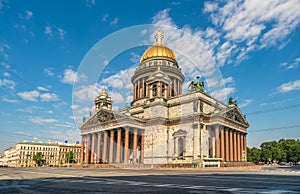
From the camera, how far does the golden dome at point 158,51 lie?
225 ft

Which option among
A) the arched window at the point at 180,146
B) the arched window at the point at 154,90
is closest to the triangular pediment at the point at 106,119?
the arched window at the point at 154,90

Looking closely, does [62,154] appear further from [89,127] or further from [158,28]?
[158,28]

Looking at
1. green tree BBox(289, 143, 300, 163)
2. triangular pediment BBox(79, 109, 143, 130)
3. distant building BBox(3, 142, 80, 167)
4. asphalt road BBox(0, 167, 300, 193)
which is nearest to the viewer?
asphalt road BBox(0, 167, 300, 193)

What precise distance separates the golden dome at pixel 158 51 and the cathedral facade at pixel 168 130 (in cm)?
779

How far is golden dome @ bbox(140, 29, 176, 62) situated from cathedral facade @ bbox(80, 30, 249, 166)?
7.79 m

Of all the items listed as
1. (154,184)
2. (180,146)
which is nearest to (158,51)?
(180,146)

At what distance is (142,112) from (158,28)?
3006cm

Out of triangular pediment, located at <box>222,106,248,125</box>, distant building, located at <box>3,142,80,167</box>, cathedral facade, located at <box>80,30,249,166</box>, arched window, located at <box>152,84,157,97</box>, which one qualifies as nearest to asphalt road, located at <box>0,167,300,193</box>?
cathedral facade, located at <box>80,30,249,166</box>

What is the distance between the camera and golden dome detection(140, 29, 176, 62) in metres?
68.6

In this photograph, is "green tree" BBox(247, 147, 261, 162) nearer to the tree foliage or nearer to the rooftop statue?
the tree foliage

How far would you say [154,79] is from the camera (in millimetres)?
57844

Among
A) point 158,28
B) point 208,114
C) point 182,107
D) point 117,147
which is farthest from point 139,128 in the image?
point 158,28

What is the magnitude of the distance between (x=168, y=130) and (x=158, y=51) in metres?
25.4

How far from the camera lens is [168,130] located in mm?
53219
